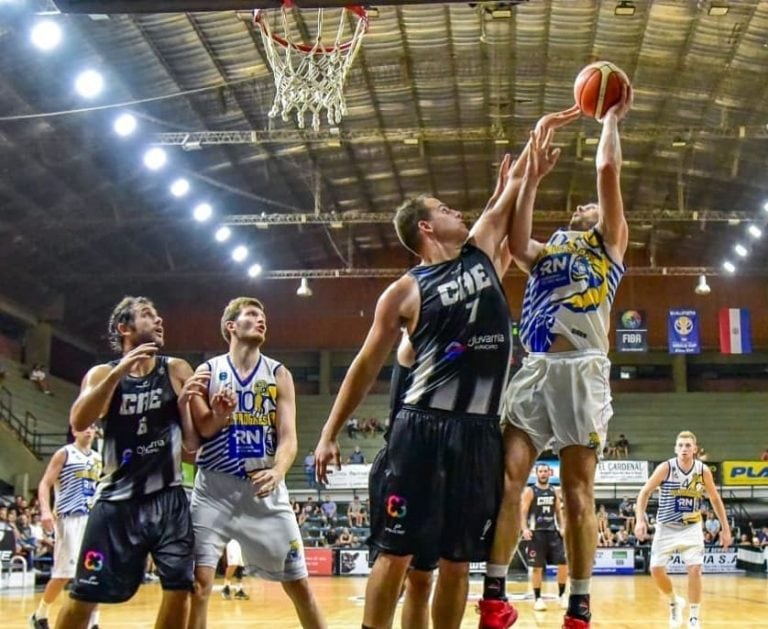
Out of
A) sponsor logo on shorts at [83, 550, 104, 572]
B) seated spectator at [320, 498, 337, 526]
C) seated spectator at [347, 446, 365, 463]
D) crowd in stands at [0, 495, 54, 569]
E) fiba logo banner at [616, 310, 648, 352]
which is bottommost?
crowd in stands at [0, 495, 54, 569]

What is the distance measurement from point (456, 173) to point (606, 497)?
1038cm

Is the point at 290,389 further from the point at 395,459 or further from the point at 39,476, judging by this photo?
the point at 39,476

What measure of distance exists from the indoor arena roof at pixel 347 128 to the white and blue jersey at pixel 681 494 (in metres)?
7.38

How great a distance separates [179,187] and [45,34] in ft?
27.4

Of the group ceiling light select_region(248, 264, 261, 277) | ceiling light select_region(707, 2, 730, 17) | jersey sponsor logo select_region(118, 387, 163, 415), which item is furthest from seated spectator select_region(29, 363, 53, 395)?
jersey sponsor logo select_region(118, 387, 163, 415)

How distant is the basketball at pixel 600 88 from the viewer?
530cm

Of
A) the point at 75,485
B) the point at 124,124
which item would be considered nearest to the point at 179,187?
the point at 124,124

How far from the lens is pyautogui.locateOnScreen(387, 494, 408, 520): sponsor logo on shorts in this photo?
4.51m

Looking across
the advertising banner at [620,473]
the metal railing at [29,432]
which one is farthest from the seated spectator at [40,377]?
the advertising banner at [620,473]

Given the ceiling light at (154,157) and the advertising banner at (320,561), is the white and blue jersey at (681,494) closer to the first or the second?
the advertising banner at (320,561)

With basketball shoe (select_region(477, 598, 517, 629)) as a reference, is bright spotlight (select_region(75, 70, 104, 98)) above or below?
above

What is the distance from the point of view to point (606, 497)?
28812 mm

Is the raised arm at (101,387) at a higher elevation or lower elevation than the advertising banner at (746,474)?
lower

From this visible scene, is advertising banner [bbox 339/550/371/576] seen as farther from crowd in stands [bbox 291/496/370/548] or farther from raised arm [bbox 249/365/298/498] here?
raised arm [bbox 249/365/298/498]
